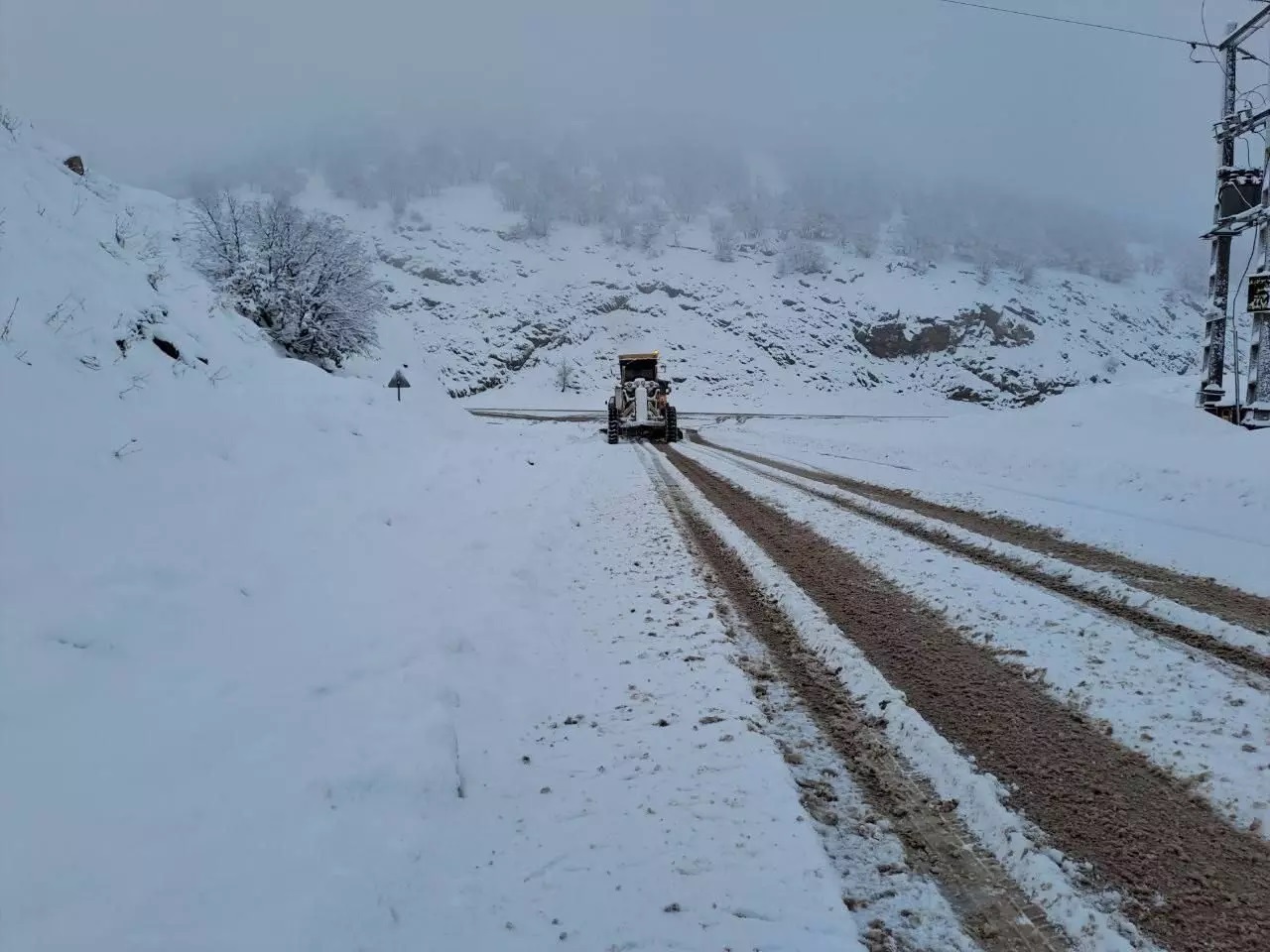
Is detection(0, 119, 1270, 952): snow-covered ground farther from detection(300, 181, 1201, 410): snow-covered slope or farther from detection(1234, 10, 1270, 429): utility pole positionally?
detection(300, 181, 1201, 410): snow-covered slope

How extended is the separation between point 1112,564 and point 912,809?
4.26m

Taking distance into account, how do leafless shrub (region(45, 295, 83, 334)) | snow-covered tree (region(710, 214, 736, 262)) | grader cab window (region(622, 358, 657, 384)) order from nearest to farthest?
leafless shrub (region(45, 295, 83, 334)) → grader cab window (region(622, 358, 657, 384)) → snow-covered tree (region(710, 214, 736, 262))

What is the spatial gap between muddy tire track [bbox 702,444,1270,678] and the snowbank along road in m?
0.02

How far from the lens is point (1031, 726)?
9.69ft

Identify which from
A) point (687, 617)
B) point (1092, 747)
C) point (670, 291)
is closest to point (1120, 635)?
point (1092, 747)

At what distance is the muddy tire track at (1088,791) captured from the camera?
1896 mm

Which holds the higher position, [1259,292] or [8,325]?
[1259,292]

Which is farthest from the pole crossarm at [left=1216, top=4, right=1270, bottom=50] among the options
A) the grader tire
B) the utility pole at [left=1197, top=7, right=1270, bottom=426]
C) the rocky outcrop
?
the rocky outcrop

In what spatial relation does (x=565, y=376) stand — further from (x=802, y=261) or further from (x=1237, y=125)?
(x=1237, y=125)

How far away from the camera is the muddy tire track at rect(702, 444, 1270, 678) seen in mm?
3568

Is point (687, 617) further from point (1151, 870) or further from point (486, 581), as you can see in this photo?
point (1151, 870)

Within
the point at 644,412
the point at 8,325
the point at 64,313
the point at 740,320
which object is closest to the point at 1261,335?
the point at 644,412

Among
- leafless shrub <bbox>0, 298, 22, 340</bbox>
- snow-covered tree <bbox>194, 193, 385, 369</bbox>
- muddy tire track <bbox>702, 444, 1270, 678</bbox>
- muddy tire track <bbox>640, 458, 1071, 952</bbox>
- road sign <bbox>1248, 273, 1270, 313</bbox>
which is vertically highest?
snow-covered tree <bbox>194, 193, 385, 369</bbox>

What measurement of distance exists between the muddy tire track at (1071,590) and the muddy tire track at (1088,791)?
1203 mm
